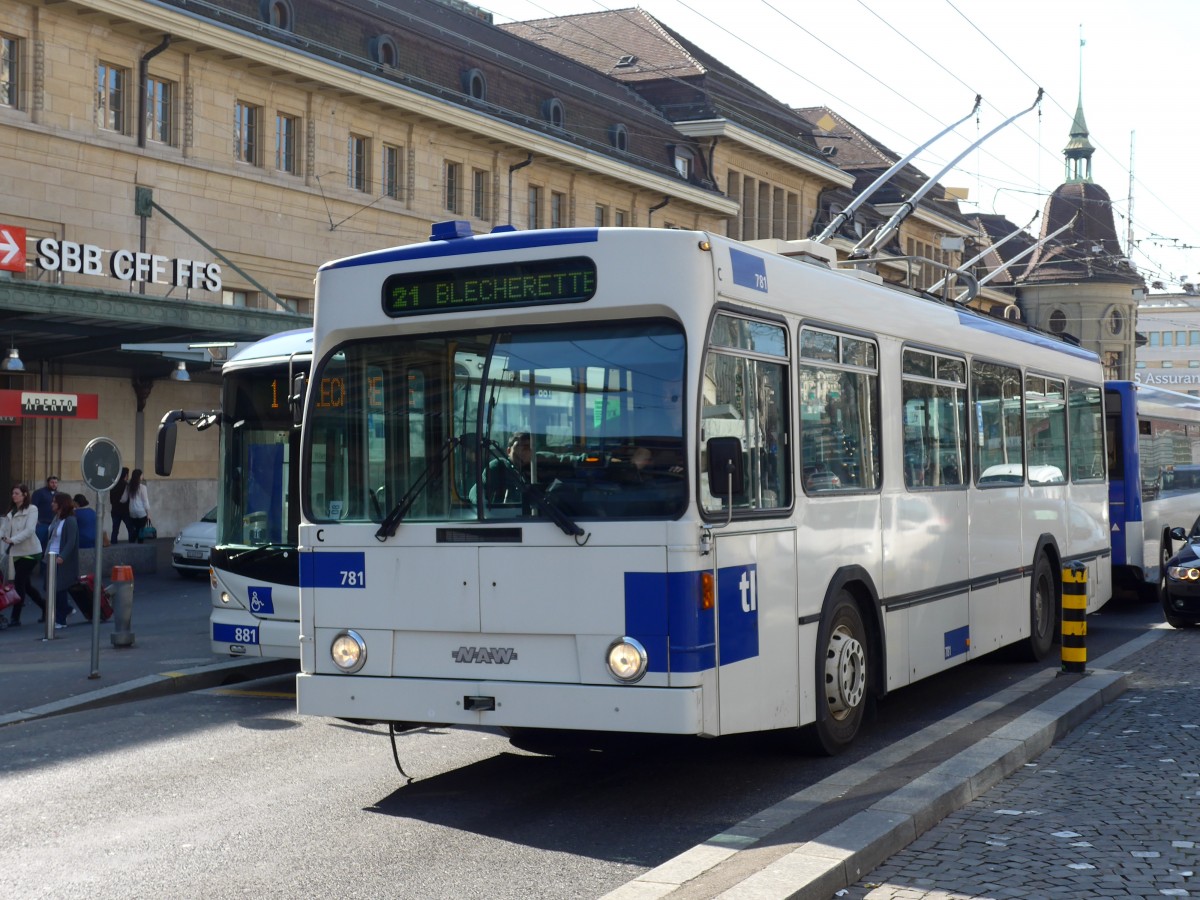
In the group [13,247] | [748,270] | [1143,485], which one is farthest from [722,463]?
[13,247]

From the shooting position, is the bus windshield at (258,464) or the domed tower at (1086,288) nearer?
the bus windshield at (258,464)

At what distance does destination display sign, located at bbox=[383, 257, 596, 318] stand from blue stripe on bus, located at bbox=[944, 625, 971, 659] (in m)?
4.62

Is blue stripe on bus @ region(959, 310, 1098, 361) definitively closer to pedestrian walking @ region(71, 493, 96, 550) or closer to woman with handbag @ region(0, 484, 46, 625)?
woman with handbag @ region(0, 484, 46, 625)

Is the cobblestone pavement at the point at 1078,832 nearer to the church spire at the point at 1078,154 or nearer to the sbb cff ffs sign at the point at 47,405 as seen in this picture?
the sbb cff ffs sign at the point at 47,405

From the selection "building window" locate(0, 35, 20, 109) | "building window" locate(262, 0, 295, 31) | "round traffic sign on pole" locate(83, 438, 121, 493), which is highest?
"building window" locate(262, 0, 295, 31)

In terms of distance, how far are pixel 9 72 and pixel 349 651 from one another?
83.4 ft

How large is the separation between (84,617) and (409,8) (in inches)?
1039

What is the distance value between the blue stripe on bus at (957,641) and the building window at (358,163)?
28.9 meters

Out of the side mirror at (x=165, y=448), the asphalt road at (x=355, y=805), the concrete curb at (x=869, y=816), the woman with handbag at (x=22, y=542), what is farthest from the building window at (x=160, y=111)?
the concrete curb at (x=869, y=816)

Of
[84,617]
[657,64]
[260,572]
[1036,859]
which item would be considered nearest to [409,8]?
[657,64]

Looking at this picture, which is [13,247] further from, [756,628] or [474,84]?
[756,628]

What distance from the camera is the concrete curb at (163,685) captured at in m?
12.1

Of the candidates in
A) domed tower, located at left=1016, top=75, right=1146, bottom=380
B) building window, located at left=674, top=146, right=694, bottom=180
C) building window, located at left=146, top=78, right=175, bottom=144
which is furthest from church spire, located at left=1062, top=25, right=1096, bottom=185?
building window, located at left=146, top=78, right=175, bottom=144

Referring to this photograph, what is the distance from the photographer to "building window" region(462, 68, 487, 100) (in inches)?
1607
